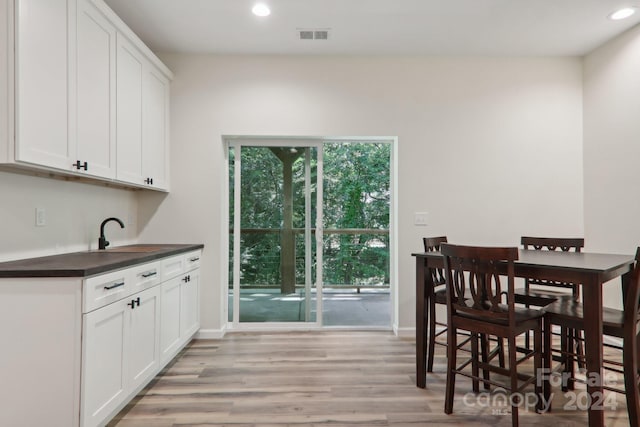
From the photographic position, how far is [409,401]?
2256mm

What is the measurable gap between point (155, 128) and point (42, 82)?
1377 mm

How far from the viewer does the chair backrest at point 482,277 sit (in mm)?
1878

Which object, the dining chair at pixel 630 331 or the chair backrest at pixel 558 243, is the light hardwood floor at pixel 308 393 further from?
the chair backrest at pixel 558 243

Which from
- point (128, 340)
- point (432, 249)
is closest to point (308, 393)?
point (128, 340)

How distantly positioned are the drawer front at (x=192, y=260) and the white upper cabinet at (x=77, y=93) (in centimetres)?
70

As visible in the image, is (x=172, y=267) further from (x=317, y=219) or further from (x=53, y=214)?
(x=317, y=219)

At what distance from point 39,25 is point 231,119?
1.82 metres

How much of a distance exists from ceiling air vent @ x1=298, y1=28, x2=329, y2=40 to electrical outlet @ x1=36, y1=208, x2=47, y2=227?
7.99 ft

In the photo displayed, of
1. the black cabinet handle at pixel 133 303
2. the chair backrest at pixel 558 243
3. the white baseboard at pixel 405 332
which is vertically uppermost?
the chair backrest at pixel 558 243

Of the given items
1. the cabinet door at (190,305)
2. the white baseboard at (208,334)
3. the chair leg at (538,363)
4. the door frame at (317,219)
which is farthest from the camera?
the door frame at (317,219)

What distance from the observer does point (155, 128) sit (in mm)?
3201

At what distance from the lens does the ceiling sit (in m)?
2.74

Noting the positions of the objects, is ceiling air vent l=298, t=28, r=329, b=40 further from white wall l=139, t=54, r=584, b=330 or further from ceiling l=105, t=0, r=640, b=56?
white wall l=139, t=54, r=584, b=330

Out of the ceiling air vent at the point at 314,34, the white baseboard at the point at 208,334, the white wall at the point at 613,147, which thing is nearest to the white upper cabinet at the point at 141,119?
the ceiling air vent at the point at 314,34
